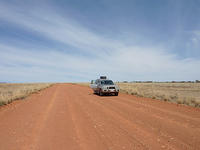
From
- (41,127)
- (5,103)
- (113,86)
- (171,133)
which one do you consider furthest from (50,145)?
(113,86)

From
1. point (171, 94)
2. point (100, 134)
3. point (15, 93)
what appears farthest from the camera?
point (171, 94)

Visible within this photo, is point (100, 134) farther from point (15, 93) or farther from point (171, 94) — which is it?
point (171, 94)

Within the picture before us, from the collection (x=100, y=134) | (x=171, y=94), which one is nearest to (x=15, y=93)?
(x=100, y=134)

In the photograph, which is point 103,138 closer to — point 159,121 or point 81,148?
point 81,148

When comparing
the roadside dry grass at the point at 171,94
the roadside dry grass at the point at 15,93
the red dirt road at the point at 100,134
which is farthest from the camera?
the roadside dry grass at the point at 15,93

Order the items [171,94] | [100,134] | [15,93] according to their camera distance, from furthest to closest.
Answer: [171,94]
[15,93]
[100,134]

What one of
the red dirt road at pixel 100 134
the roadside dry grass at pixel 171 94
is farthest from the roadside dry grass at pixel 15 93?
the roadside dry grass at pixel 171 94

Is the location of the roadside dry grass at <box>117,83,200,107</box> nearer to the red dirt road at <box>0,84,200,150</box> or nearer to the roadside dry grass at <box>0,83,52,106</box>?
the red dirt road at <box>0,84,200,150</box>

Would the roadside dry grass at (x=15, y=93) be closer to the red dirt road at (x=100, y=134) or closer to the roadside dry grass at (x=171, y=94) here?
the red dirt road at (x=100, y=134)

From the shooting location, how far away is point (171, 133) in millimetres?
5547

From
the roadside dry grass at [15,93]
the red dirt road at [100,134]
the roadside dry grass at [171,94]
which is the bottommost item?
the red dirt road at [100,134]

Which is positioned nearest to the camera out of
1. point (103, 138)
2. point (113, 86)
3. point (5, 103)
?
point (103, 138)

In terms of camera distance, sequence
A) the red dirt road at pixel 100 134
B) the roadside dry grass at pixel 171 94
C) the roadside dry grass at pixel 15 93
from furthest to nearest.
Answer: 1. the roadside dry grass at pixel 15 93
2. the roadside dry grass at pixel 171 94
3. the red dirt road at pixel 100 134

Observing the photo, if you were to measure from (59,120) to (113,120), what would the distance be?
2.45 meters
